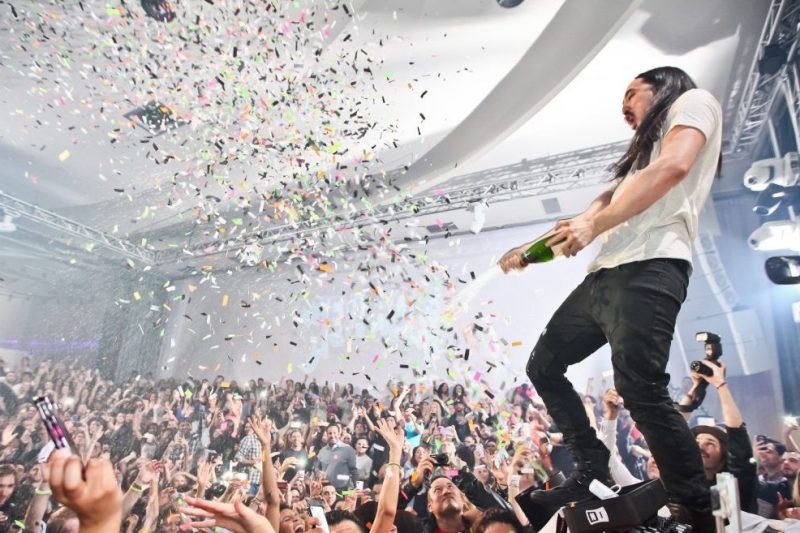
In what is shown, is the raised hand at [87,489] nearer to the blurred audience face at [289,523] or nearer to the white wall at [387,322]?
the blurred audience face at [289,523]

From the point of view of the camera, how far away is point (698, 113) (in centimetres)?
118

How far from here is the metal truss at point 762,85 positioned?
3473 mm

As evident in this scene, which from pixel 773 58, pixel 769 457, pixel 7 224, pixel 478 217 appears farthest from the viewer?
pixel 7 224

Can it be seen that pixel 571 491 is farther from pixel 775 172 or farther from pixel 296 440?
pixel 775 172

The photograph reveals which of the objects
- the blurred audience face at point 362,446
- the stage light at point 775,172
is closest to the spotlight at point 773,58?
the stage light at point 775,172

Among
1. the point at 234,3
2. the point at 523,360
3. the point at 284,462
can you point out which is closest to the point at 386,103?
the point at 234,3

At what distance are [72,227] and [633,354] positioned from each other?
6.38 m

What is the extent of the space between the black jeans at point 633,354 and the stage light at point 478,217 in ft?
10.9

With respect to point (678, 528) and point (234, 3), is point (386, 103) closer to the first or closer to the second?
point (234, 3)

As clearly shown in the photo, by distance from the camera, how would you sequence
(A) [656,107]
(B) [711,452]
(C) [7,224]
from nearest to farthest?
1. (A) [656,107]
2. (B) [711,452]
3. (C) [7,224]

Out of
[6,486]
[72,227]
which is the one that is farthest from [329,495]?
[72,227]

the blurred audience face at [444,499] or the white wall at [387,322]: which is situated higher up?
the white wall at [387,322]

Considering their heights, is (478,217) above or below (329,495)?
above

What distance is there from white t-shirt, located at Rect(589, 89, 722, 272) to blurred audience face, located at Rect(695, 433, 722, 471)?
1.61 meters
